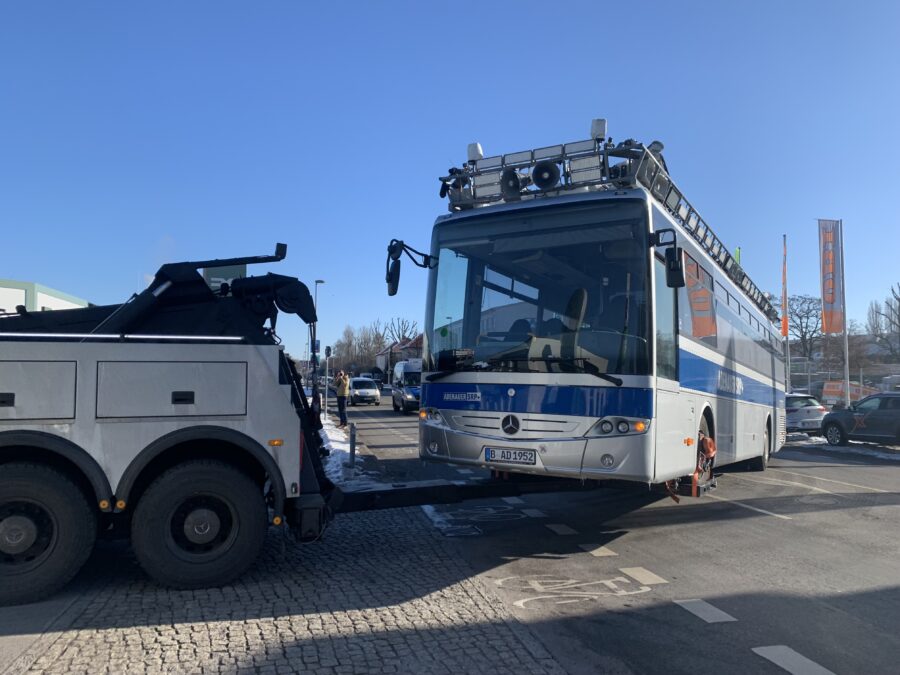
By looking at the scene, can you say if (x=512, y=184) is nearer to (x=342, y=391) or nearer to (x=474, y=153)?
(x=474, y=153)

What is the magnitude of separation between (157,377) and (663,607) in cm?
448

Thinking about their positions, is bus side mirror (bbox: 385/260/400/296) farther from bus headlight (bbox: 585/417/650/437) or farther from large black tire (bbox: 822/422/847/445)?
large black tire (bbox: 822/422/847/445)

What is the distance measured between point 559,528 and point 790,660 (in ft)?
13.1

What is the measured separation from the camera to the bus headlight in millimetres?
6164

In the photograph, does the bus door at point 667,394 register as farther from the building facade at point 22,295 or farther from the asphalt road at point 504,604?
the building facade at point 22,295

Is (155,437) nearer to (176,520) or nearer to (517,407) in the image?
(176,520)

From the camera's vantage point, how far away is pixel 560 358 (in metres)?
6.49

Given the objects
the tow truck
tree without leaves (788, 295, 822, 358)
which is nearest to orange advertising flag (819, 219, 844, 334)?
the tow truck

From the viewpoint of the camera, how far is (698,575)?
20.6ft

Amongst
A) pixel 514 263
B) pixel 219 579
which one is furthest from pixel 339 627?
pixel 514 263

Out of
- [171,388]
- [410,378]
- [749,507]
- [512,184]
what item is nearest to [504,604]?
[171,388]

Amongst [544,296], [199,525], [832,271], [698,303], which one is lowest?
[199,525]

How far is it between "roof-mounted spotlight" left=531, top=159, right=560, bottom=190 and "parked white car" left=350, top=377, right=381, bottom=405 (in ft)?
114

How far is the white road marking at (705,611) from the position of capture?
16.6 feet
